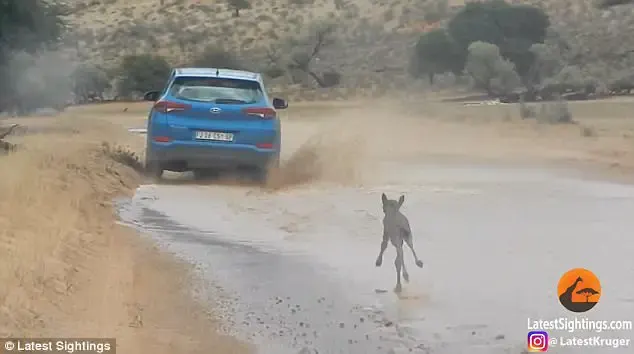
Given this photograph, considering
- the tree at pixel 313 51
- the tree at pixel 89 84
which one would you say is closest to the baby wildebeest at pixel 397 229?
the tree at pixel 89 84

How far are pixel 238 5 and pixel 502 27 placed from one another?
22.6 m

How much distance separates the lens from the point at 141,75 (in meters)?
46.1

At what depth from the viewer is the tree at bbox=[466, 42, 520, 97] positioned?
3862 centimetres

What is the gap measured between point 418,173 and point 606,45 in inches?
1223

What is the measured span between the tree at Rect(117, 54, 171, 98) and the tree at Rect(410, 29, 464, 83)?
397 inches

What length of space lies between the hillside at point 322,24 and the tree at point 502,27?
173 cm

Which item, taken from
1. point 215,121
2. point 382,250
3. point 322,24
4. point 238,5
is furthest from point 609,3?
point 382,250

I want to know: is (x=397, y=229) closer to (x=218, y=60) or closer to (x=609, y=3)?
(x=218, y=60)

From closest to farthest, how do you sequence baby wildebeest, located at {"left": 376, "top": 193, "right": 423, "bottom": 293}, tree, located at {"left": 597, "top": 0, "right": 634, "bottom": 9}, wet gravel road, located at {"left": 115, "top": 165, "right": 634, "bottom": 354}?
wet gravel road, located at {"left": 115, "top": 165, "right": 634, "bottom": 354}, baby wildebeest, located at {"left": 376, "top": 193, "right": 423, "bottom": 293}, tree, located at {"left": 597, "top": 0, "right": 634, "bottom": 9}

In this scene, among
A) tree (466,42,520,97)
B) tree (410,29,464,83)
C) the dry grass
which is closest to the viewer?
the dry grass

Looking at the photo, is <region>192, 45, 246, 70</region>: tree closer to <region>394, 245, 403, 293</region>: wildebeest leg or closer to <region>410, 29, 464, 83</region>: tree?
<region>410, 29, 464, 83</region>: tree

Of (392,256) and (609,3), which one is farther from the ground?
(609,3)

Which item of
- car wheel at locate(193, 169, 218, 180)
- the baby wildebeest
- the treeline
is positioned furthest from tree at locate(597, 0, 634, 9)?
the baby wildebeest

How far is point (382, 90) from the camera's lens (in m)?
44.0
